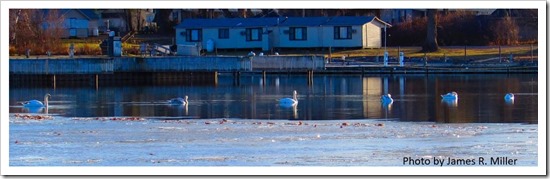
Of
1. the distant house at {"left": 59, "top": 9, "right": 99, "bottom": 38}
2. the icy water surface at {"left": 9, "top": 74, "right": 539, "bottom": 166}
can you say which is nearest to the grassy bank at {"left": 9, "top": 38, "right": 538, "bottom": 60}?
the distant house at {"left": 59, "top": 9, "right": 99, "bottom": 38}

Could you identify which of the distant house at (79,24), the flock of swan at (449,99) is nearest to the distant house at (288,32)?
the distant house at (79,24)

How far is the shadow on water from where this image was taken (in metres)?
39.8

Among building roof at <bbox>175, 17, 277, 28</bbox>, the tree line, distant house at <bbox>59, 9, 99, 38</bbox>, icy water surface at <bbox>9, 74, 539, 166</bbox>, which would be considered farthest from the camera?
distant house at <bbox>59, 9, 99, 38</bbox>

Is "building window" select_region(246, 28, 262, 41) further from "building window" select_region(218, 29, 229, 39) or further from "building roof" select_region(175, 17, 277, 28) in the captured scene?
"building window" select_region(218, 29, 229, 39)

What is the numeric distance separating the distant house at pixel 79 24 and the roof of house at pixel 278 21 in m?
10.8

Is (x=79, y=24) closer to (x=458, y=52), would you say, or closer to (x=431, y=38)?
(x=431, y=38)

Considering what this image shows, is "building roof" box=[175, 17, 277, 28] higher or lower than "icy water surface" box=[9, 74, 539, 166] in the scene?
higher

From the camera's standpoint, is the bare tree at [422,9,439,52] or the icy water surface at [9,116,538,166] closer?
Answer: the icy water surface at [9,116,538,166]

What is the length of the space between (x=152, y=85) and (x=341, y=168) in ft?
142

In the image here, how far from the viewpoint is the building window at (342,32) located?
90.7m

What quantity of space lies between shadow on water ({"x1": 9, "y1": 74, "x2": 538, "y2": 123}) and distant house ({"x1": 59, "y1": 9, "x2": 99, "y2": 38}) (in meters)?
28.7

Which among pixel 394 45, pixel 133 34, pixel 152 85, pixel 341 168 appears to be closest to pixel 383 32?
pixel 394 45

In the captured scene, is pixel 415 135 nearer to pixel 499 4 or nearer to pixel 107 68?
pixel 499 4

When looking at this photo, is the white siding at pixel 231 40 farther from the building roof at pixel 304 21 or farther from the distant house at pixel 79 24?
the distant house at pixel 79 24
